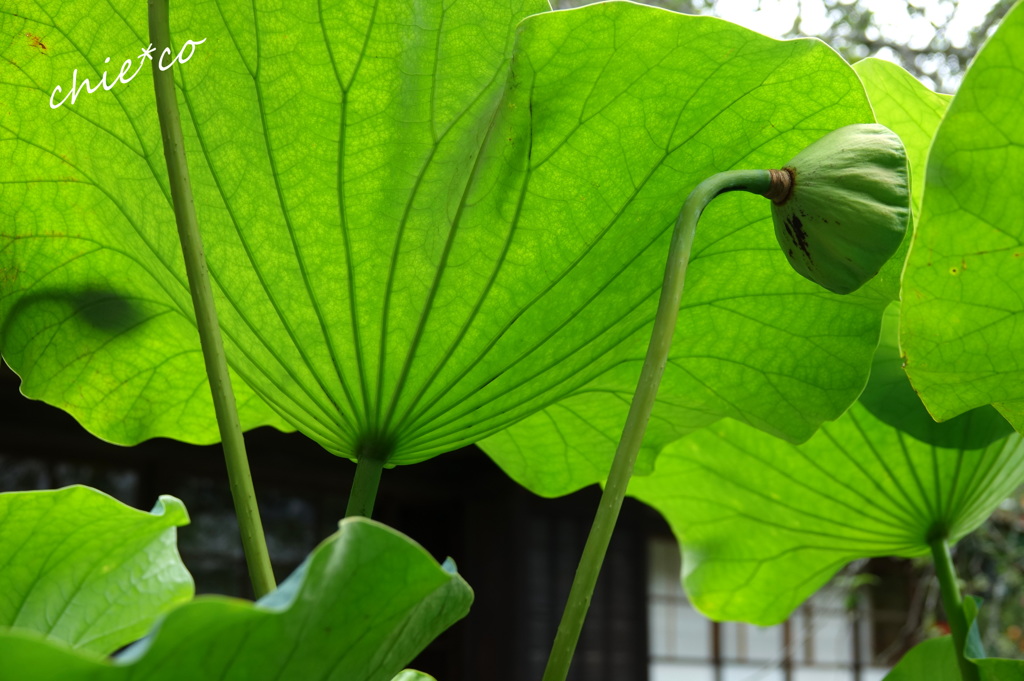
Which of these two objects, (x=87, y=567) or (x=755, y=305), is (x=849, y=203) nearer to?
(x=755, y=305)

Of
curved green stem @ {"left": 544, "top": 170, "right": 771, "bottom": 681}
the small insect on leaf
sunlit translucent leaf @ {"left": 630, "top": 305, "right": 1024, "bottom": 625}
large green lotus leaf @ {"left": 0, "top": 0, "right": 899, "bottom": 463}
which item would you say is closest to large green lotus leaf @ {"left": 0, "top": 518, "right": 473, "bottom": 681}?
curved green stem @ {"left": 544, "top": 170, "right": 771, "bottom": 681}

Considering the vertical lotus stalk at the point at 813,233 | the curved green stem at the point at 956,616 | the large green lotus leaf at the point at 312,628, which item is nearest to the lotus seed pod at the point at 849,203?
the vertical lotus stalk at the point at 813,233

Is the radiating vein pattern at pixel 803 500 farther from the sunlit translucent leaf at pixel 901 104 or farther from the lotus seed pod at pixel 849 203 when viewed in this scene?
the lotus seed pod at pixel 849 203

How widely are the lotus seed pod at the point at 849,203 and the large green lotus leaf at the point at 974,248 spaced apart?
0.06 feet

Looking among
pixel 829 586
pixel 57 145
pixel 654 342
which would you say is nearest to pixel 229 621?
pixel 654 342

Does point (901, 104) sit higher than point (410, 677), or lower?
higher

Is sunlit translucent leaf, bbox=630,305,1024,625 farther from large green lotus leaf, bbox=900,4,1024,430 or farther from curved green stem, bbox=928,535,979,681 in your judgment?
large green lotus leaf, bbox=900,4,1024,430

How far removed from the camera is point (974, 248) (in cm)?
38

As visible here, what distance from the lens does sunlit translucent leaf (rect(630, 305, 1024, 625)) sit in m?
0.67

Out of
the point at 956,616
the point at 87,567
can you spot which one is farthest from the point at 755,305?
the point at 87,567

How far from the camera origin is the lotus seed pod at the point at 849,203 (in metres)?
0.36

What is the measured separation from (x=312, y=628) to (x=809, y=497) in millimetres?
513

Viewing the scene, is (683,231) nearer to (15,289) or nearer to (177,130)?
(177,130)
